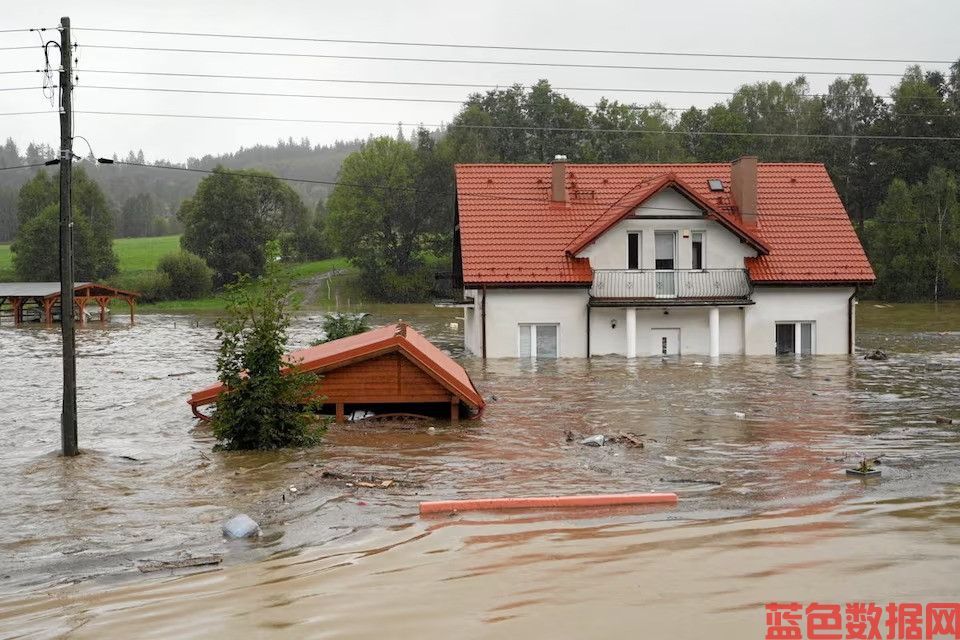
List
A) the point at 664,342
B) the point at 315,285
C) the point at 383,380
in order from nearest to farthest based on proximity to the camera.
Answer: the point at 383,380 → the point at 664,342 → the point at 315,285

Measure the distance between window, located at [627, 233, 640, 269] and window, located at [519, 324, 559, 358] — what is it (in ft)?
11.1

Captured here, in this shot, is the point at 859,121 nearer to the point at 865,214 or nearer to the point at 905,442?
the point at 865,214

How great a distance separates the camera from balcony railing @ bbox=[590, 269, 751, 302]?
3528 cm

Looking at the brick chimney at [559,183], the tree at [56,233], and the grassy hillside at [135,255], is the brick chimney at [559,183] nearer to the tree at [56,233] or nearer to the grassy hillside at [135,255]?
the tree at [56,233]

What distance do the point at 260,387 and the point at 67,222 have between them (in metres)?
4.07

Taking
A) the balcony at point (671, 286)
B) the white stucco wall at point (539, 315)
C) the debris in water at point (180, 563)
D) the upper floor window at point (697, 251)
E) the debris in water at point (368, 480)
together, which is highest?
the upper floor window at point (697, 251)

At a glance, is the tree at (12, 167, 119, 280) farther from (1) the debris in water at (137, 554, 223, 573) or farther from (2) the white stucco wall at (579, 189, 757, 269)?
(1) the debris in water at (137, 554, 223, 573)

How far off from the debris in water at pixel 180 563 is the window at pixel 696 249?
27.6 metres

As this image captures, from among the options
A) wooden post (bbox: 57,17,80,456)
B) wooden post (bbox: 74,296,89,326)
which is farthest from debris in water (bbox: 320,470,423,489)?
wooden post (bbox: 74,296,89,326)

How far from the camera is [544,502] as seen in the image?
1237 centimetres

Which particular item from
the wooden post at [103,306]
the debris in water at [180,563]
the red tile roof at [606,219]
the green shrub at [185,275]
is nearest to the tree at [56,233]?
the green shrub at [185,275]

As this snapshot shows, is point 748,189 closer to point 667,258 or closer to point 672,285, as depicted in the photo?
point 667,258

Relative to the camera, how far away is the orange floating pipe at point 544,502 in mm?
12211

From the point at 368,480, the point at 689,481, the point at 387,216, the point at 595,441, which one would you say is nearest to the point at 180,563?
the point at 368,480
